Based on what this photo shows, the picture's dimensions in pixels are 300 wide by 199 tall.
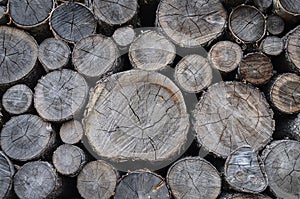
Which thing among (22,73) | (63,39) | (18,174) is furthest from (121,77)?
(18,174)

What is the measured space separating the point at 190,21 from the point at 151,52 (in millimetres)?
435

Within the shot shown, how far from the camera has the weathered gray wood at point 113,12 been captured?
12.0ft

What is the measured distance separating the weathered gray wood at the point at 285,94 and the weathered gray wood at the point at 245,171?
508 millimetres

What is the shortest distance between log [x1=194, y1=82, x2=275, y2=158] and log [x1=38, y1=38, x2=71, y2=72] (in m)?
1.16

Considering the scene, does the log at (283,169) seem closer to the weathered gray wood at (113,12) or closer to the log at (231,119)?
the log at (231,119)

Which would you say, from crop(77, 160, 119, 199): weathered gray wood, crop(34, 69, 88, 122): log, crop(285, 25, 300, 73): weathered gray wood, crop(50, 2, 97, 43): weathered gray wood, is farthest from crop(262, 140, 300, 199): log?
crop(50, 2, 97, 43): weathered gray wood

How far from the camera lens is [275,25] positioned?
149 inches

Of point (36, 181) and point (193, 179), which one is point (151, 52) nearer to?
point (193, 179)

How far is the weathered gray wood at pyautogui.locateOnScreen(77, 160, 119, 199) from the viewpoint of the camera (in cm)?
337

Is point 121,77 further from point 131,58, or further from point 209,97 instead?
point 209,97

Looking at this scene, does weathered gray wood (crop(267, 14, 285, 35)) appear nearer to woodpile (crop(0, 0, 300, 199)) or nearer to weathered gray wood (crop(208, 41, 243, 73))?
woodpile (crop(0, 0, 300, 199))

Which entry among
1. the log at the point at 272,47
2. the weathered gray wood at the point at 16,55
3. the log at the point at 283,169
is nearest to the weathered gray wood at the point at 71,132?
the weathered gray wood at the point at 16,55

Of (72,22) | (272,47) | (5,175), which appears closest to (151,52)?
(72,22)

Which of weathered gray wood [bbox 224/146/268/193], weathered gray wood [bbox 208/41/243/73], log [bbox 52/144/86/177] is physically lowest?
log [bbox 52/144/86/177]
